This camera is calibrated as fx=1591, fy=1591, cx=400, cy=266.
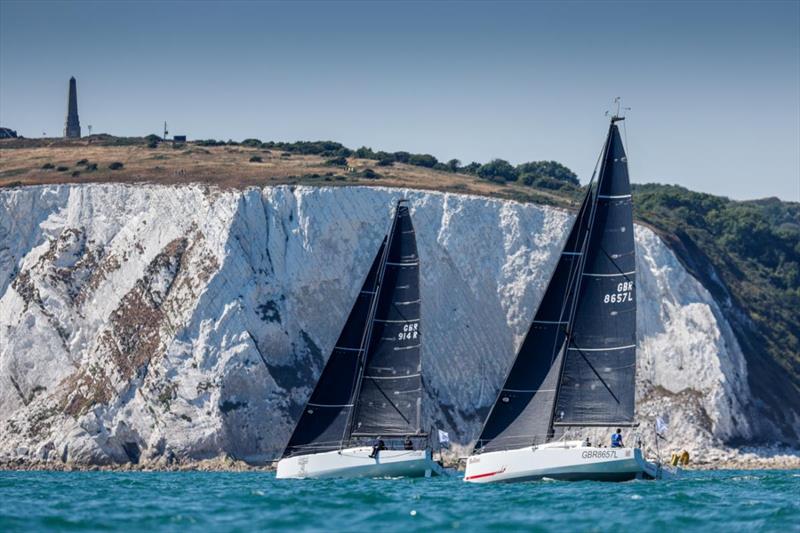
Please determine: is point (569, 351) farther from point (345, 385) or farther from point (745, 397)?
point (745, 397)

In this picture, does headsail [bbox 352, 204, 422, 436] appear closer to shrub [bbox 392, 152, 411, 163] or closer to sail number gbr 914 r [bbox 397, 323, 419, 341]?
sail number gbr 914 r [bbox 397, 323, 419, 341]

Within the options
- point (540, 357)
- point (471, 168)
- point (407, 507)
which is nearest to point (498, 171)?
point (471, 168)

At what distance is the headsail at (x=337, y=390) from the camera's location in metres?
51.7

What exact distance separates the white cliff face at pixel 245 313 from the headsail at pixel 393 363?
2216 centimetres

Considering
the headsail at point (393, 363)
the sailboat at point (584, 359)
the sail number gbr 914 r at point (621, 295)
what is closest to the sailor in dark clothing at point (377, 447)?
the headsail at point (393, 363)

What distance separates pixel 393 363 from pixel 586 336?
A: 9.32 metres

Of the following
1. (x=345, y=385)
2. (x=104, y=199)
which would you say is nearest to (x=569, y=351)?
(x=345, y=385)

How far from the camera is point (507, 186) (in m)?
97.9

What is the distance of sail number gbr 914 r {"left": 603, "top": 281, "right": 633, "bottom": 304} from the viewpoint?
141 ft

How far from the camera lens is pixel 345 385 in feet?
170

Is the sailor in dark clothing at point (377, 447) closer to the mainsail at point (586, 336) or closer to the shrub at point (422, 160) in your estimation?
the mainsail at point (586, 336)

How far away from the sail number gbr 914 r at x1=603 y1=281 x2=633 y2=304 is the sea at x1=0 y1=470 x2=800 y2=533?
495 centimetres

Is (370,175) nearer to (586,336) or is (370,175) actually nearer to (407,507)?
(586,336)

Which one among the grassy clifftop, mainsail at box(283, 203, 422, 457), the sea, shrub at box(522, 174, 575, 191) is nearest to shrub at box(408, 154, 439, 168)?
the grassy clifftop
